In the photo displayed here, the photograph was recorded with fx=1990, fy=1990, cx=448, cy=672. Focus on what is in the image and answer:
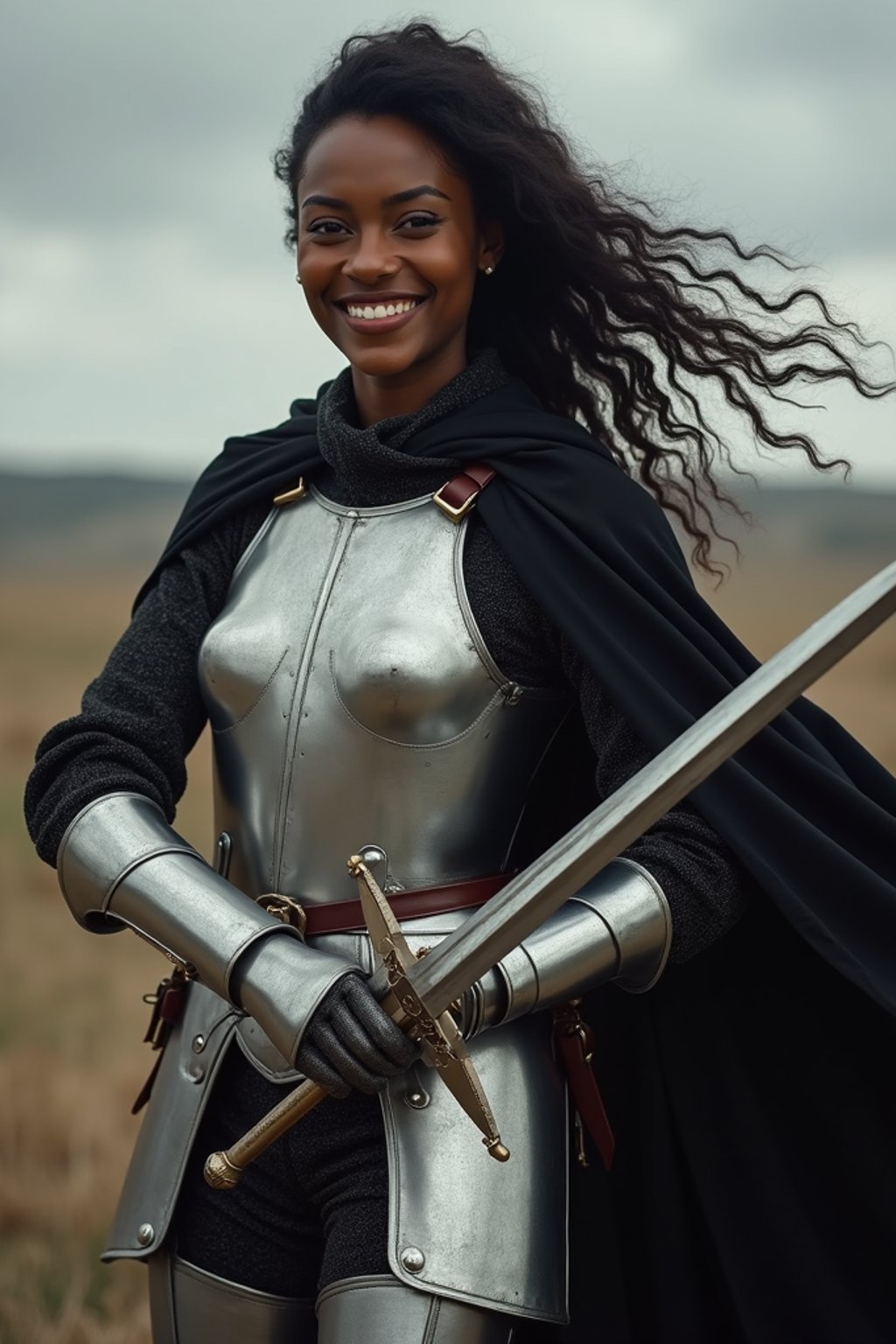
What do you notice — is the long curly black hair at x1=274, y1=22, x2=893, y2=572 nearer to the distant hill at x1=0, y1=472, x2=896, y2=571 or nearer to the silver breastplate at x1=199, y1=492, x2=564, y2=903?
the silver breastplate at x1=199, y1=492, x2=564, y2=903

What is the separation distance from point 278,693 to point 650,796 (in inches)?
27.9

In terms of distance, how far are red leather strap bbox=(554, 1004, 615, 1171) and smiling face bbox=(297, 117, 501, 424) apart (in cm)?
101

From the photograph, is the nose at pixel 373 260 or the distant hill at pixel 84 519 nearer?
the nose at pixel 373 260

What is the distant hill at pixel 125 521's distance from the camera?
4278 centimetres

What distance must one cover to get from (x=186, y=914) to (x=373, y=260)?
1.00 m

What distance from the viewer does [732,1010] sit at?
305 centimetres

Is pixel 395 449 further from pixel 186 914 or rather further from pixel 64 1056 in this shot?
pixel 64 1056

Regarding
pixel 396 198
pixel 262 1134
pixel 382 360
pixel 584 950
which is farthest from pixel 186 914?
pixel 396 198

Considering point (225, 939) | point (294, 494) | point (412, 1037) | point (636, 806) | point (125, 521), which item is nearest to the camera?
point (636, 806)

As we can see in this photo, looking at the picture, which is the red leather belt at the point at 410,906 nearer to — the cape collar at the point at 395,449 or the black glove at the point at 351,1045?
the black glove at the point at 351,1045

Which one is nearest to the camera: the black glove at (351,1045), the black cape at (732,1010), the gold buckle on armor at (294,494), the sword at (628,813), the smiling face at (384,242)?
the sword at (628,813)

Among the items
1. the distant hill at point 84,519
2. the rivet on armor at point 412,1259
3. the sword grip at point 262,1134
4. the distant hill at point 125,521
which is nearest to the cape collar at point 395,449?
the sword grip at point 262,1134

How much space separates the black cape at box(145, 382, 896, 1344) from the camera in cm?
287

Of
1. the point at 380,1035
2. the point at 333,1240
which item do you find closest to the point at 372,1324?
the point at 333,1240
